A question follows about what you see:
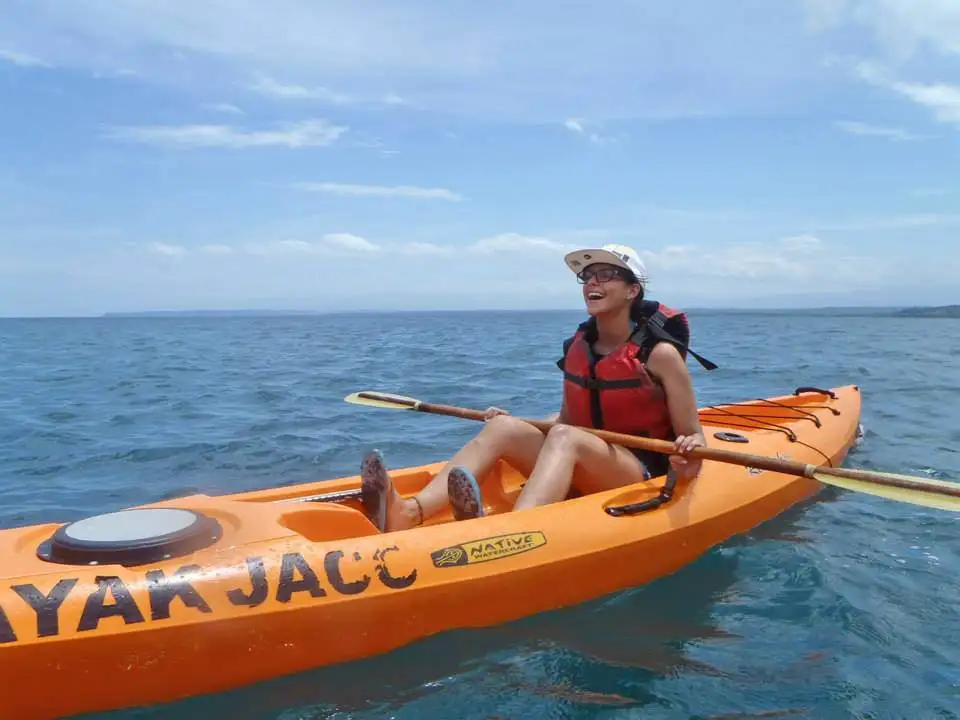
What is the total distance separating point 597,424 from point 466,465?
2.66 ft

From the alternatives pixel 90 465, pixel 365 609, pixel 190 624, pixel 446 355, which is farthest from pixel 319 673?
pixel 446 355

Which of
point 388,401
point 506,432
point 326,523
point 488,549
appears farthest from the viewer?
point 388,401

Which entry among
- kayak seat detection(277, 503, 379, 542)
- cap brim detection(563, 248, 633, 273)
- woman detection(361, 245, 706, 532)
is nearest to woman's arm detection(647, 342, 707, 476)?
woman detection(361, 245, 706, 532)

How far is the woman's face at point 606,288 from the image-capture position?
425 centimetres

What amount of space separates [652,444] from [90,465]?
527cm

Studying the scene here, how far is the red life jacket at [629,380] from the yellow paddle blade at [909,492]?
34.3 inches

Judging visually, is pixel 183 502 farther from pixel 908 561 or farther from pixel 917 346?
pixel 917 346

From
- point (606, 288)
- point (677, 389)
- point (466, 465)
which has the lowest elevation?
point (466, 465)

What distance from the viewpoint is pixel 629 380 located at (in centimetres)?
431

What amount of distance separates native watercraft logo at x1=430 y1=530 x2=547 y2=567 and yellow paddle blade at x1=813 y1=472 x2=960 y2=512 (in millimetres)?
1476

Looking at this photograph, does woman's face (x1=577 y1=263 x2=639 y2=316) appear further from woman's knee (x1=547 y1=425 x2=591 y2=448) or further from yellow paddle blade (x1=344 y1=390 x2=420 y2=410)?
yellow paddle blade (x1=344 y1=390 x2=420 y2=410)

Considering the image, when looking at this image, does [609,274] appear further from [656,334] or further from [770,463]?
[770,463]

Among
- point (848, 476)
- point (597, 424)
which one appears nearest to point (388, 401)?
point (597, 424)

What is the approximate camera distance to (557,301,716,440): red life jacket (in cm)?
430
